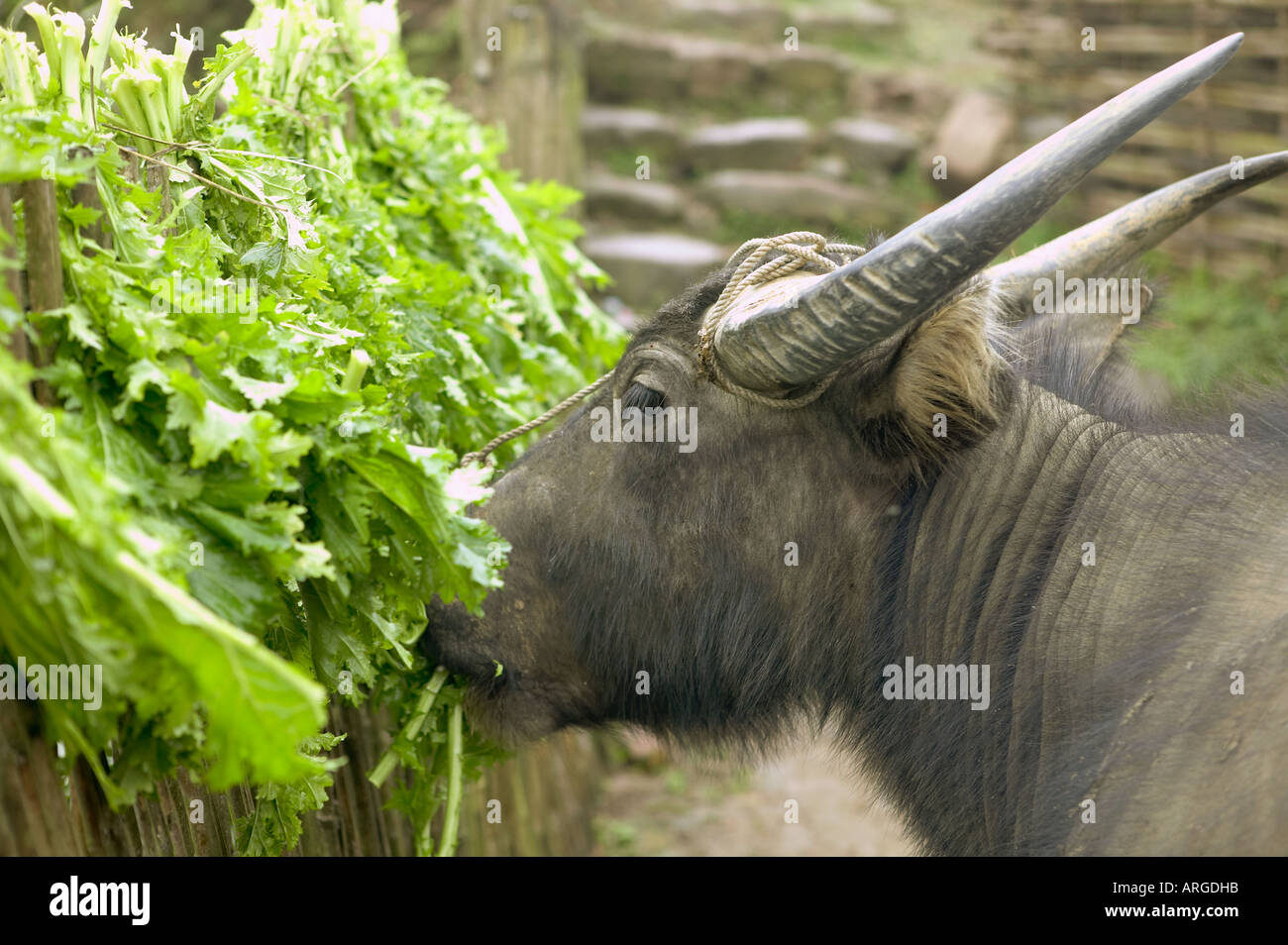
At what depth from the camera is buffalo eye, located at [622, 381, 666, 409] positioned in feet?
Result: 11.7

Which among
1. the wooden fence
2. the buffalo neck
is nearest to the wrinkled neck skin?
the buffalo neck

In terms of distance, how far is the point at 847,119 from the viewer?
13344 millimetres

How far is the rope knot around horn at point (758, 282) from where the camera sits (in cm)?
342

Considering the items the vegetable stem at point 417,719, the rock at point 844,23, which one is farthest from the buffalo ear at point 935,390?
the rock at point 844,23

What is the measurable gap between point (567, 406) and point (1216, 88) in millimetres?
10293

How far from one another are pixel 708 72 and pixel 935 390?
10.9 meters

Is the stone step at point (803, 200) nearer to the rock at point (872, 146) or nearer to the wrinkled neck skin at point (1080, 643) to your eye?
the rock at point (872, 146)

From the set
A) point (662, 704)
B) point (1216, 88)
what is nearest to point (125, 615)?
point (662, 704)

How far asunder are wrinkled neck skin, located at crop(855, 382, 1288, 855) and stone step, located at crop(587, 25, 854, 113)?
1063 cm

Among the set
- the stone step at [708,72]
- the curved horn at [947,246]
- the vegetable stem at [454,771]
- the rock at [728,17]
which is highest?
the rock at [728,17]

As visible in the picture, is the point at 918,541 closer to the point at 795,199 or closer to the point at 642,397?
the point at 642,397

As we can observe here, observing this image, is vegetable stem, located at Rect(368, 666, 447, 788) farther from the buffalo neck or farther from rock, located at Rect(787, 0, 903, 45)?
rock, located at Rect(787, 0, 903, 45)

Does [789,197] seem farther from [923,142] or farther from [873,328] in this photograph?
[873,328]

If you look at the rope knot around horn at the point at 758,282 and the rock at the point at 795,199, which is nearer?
the rope knot around horn at the point at 758,282
